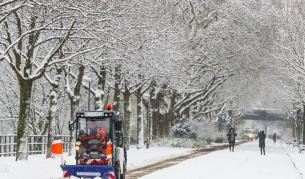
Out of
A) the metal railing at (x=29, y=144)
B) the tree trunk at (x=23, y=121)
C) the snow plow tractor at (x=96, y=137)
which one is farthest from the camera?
the metal railing at (x=29, y=144)

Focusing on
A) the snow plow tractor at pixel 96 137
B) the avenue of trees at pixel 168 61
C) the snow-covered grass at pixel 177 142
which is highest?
the avenue of trees at pixel 168 61

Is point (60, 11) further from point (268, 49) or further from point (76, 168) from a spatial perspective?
point (268, 49)

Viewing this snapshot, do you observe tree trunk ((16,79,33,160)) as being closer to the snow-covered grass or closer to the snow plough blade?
the snow plough blade

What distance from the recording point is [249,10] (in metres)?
47.5

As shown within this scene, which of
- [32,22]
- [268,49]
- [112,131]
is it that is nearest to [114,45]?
[32,22]

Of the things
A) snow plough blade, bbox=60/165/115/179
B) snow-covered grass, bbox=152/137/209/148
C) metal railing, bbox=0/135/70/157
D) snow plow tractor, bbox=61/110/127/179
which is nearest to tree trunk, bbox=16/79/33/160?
metal railing, bbox=0/135/70/157

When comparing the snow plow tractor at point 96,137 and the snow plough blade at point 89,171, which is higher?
the snow plow tractor at point 96,137

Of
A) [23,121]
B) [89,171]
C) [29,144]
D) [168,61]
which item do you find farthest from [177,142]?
[89,171]

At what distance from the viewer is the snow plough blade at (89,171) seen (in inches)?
656

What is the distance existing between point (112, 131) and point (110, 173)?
1333 mm

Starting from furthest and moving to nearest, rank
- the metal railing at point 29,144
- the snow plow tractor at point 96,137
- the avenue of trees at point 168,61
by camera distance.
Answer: the avenue of trees at point 168,61 → the metal railing at point 29,144 → the snow plow tractor at point 96,137

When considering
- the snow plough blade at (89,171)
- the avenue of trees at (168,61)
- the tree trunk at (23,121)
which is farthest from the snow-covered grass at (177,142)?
the snow plough blade at (89,171)

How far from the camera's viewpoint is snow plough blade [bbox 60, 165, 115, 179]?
656 inches

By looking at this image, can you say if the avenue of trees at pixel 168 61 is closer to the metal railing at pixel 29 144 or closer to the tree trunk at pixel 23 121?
the metal railing at pixel 29 144
